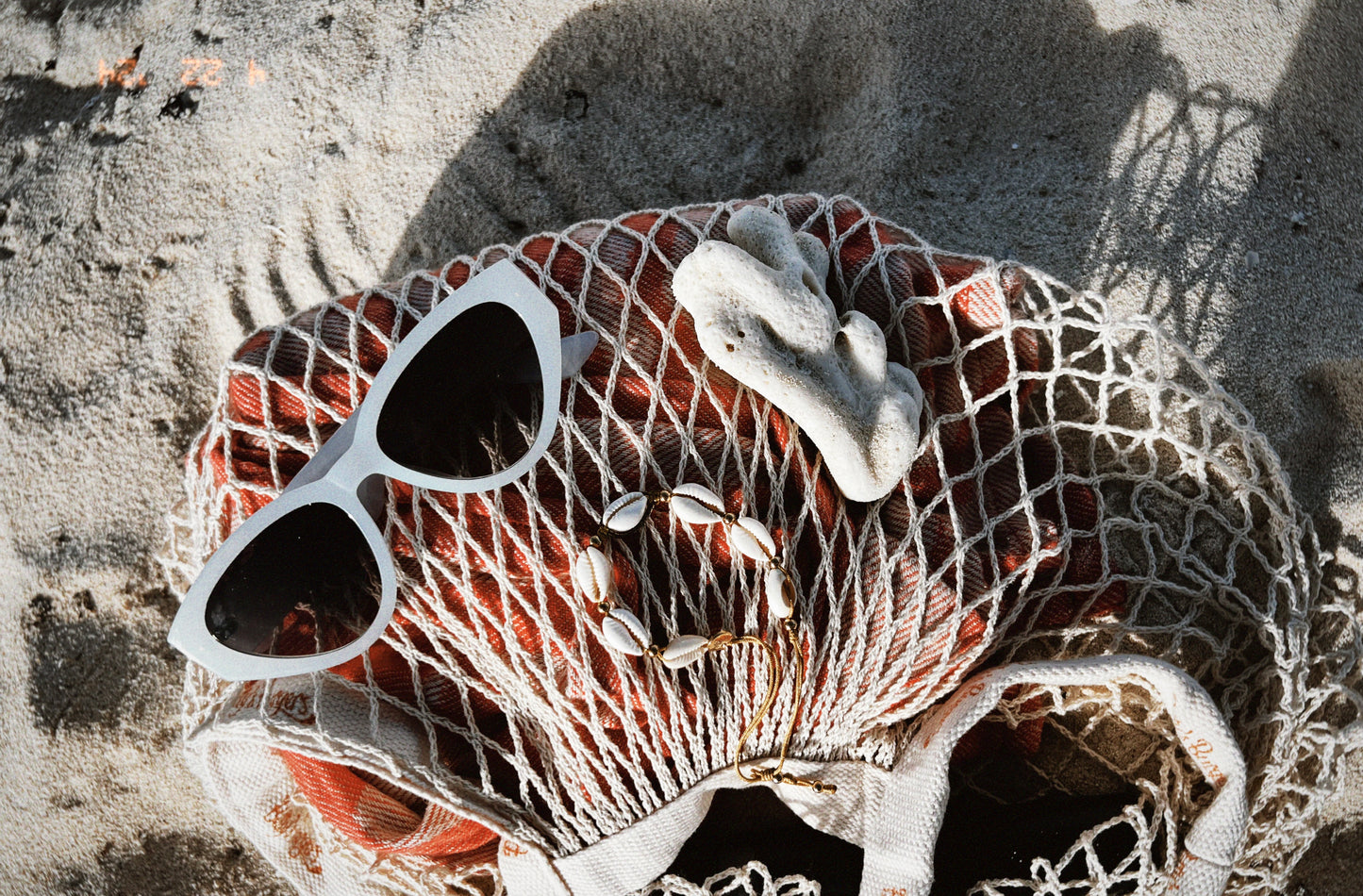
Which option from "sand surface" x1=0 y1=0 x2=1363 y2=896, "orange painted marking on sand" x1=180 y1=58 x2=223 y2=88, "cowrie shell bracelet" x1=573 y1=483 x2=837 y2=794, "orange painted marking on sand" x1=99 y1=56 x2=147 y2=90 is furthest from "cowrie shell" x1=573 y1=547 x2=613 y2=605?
"orange painted marking on sand" x1=99 y1=56 x2=147 y2=90

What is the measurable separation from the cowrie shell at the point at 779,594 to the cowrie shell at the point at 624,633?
0.16 m

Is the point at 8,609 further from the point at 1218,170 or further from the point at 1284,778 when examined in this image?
the point at 1218,170

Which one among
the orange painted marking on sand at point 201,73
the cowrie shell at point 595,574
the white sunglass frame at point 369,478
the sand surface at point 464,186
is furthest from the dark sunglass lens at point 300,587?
the orange painted marking on sand at point 201,73

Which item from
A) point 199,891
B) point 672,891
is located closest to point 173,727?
point 199,891

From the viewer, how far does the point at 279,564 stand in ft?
3.27

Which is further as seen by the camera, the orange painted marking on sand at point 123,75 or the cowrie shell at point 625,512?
the orange painted marking on sand at point 123,75

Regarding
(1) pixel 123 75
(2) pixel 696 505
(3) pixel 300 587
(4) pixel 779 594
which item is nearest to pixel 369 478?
(3) pixel 300 587

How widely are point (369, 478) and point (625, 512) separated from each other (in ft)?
1.08

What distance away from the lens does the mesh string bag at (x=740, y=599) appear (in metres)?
1.03

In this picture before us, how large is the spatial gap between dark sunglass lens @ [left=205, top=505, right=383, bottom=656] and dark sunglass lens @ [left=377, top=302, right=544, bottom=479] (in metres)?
0.12

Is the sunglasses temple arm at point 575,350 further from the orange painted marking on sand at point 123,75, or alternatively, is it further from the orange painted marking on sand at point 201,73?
the orange painted marking on sand at point 123,75

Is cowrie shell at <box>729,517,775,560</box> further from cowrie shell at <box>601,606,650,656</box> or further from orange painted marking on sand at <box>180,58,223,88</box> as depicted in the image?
orange painted marking on sand at <box>180,58,223,88</box>

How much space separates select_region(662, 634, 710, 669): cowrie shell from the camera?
0.98m

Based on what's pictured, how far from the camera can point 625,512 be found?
994 mm
